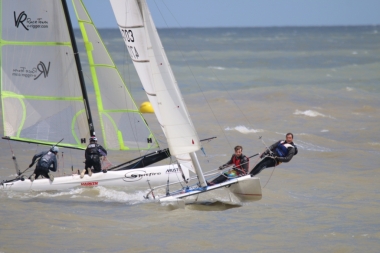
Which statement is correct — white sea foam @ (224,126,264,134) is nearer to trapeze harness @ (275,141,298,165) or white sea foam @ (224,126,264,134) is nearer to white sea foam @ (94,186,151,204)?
white sea foam @ (94,186,151,204)

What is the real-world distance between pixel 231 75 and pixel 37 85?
32.4 meters

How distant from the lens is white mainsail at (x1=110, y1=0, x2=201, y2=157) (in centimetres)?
1306

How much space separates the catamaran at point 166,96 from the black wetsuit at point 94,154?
2.17 m

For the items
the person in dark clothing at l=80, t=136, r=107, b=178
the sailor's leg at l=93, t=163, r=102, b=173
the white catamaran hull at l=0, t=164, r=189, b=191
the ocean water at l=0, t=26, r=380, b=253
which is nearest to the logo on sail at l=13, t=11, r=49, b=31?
the person in dark clothing at l=80, t=136, r=107, b=178

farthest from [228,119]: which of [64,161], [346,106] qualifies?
[64,161]

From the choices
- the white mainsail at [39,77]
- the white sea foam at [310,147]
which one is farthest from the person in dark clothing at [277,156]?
→ the white sea foam at [310,147]

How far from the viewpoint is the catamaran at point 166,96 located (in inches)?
515

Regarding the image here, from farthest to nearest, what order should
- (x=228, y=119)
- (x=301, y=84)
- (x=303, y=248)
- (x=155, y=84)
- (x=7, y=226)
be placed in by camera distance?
(x=301, y=84)
(x=228, y=119)
(x=155, y=84)
(x=7, y=226)
(x=303, y=248)

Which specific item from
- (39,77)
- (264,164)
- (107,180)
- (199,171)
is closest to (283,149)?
(264,164)

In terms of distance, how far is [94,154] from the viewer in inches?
596

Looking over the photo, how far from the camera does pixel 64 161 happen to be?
18.6 meters

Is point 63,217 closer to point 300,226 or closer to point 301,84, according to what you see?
point 300,226

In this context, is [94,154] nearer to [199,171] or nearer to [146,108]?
[199,171]

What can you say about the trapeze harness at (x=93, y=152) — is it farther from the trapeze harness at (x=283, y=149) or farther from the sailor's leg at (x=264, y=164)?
the trapeze harness at (x=283, y=149)
